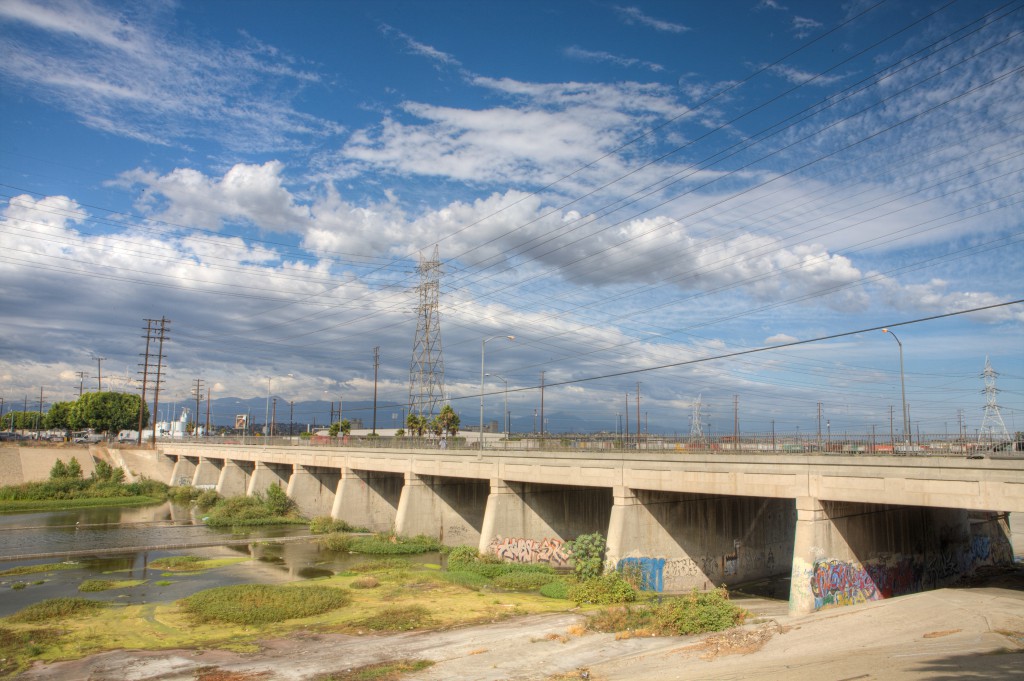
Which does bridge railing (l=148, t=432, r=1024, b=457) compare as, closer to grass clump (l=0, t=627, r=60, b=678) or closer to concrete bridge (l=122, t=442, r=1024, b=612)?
concrete bridge (l=122, t=442, r=1024, b=612)

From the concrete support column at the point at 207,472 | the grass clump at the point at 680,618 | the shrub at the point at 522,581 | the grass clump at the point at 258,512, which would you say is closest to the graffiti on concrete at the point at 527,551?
the shrub at the point at 522,581

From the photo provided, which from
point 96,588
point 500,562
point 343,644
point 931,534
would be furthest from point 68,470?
point 931,534

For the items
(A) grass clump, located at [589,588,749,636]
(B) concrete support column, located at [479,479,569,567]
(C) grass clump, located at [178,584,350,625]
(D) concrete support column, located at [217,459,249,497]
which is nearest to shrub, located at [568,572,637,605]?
(A) grass clump, located at [589,588,749,636]

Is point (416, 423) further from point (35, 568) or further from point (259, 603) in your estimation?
point (259, 603)

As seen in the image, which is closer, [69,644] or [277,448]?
[69,644]

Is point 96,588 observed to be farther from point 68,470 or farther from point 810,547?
point 68,470

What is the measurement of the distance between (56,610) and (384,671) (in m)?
18.6

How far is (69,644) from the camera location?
2523 centimetres

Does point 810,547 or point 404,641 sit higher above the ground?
point 810,547

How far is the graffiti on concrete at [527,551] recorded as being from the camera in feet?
144

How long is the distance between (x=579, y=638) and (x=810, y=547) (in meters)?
10.6

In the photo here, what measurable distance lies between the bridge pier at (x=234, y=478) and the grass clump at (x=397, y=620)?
64618 mm

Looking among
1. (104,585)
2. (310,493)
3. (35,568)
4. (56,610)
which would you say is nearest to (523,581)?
(56,610)

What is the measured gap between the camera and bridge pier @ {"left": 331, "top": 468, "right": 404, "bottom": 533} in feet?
201
